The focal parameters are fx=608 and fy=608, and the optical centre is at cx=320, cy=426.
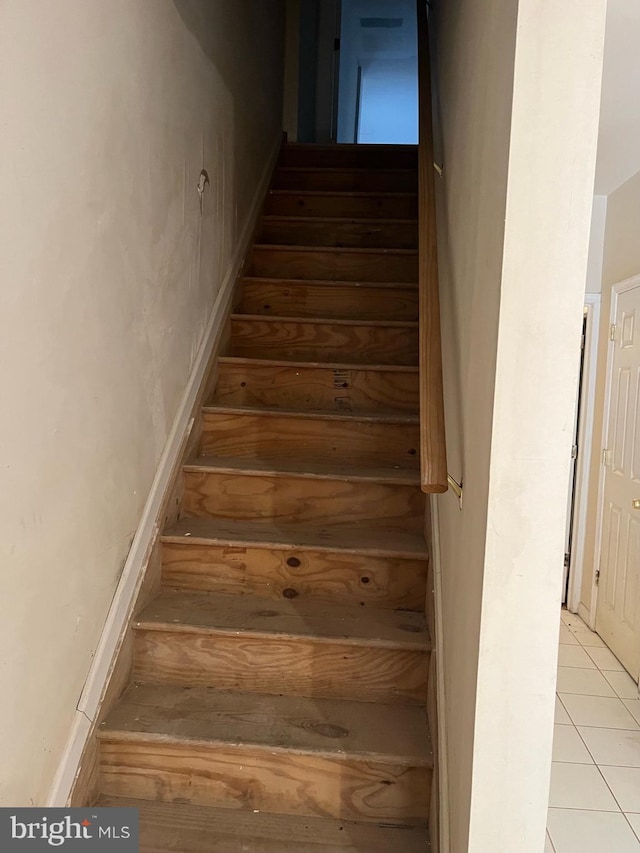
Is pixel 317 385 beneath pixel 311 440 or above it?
above

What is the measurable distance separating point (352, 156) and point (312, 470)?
2244 millimetres

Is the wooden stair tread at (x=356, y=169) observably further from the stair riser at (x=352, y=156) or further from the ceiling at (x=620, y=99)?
the ceiling at (x=620, y=99)

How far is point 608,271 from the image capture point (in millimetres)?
3471

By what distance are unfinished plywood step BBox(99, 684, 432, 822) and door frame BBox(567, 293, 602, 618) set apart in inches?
101

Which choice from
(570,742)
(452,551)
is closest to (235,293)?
(452,551)

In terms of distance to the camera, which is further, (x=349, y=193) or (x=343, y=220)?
(x=349, y=193)

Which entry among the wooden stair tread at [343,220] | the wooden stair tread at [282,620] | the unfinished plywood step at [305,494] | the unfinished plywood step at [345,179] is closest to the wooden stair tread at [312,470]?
the unfinished plywood step at [305,494]

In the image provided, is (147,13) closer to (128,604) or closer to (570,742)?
(128,604)

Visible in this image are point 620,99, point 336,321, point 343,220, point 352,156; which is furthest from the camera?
point 352,156

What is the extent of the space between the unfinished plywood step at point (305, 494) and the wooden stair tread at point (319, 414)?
0.56 feet

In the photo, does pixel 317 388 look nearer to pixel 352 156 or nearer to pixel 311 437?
pixel 311 437

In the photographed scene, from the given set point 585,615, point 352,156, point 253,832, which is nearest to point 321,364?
point 253,832

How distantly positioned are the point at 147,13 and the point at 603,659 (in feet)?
11.0

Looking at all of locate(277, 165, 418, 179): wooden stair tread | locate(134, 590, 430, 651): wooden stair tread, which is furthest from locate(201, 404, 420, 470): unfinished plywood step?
locate(277, 165, 418, 179): wooden stair tread
